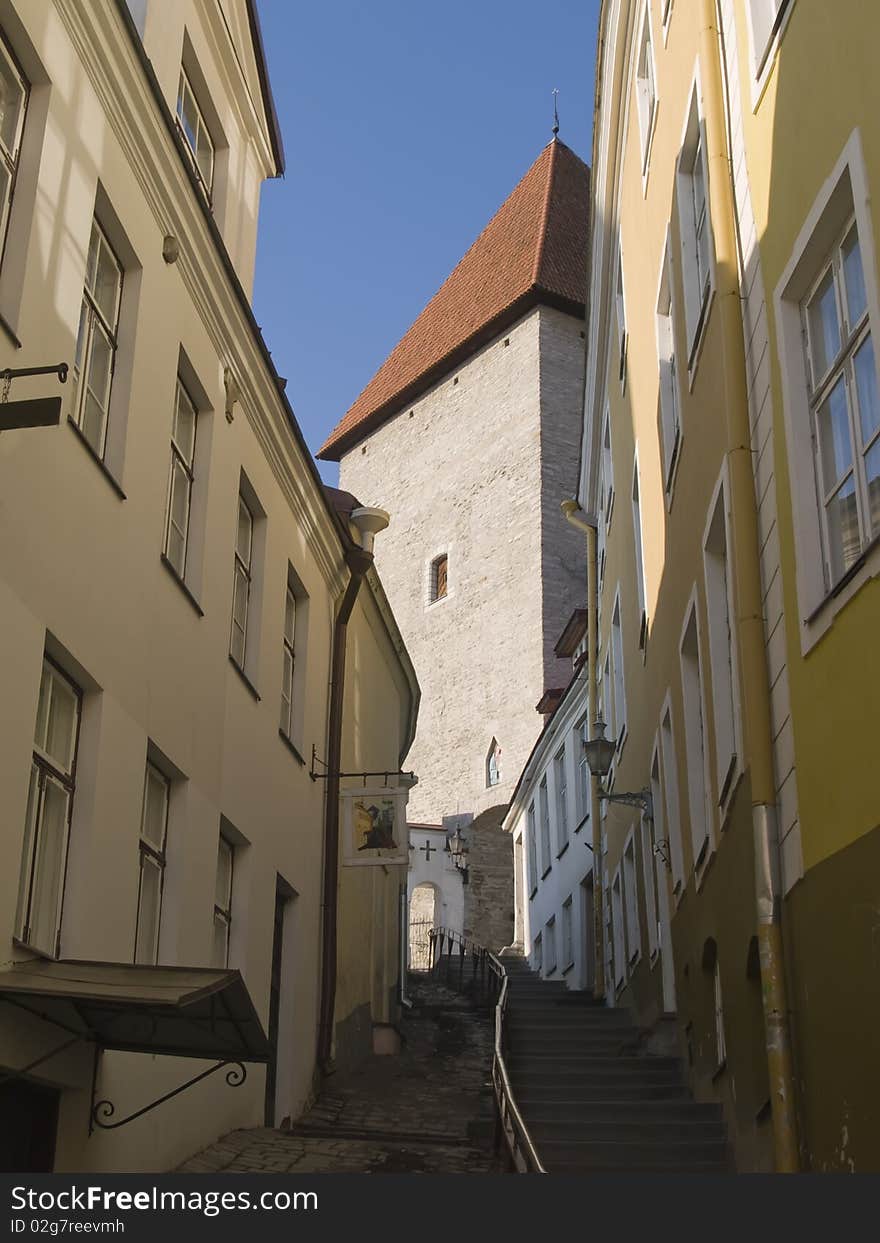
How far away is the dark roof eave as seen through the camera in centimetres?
4378

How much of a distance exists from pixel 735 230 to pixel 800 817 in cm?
345

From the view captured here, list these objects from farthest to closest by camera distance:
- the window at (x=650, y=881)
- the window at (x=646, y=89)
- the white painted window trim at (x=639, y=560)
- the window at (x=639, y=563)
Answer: the window at (x=639, y=563)
the white painted window trim at (x=639, y=560)
the window at (x=650, y=881)
the window at (x=646, y=89)

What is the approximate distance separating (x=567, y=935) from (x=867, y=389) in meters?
19.1

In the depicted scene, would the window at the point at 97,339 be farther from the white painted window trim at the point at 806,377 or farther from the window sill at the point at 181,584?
the white painted window trim at the point at 806,377

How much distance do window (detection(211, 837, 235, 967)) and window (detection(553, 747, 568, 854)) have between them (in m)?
13.5

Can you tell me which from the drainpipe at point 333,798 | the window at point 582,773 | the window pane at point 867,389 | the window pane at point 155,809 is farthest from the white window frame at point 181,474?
the window at point 582,773

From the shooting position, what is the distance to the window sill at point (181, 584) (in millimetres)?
9273

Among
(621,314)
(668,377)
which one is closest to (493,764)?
(621,314)

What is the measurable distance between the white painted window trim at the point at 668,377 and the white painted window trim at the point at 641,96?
4.26ft

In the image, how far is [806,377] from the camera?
23.4ft

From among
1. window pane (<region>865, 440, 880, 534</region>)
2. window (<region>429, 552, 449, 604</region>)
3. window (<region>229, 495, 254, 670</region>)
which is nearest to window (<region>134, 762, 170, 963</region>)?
window (<region>229, 495, 254, 670</region>)

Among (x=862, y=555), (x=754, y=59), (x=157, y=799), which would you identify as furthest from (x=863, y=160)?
(x=157, y=799)

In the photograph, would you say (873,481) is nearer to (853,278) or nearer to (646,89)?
(853,278)

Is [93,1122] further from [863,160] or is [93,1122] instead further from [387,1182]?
[863,160]
